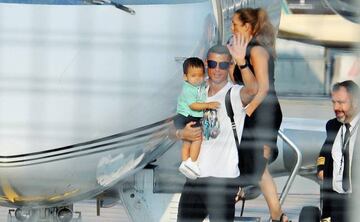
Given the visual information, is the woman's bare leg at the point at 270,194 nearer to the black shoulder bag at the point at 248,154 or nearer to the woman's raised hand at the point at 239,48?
the black shoulder bag at the point at 248,154

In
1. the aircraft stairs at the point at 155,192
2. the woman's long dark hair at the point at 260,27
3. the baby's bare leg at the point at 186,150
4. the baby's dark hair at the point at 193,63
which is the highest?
the woman's long dark hair at the point at 260,27

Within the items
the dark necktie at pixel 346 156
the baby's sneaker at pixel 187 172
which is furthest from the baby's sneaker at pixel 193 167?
the dark necktie at pixel 346 156

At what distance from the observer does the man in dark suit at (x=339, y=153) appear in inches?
196

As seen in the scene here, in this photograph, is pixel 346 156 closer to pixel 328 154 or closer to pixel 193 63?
pixel 328 154

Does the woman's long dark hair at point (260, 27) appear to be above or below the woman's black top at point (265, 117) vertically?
above

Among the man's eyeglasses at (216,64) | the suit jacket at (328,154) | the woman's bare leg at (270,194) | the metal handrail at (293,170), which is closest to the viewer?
the suit jacket at (328,154)

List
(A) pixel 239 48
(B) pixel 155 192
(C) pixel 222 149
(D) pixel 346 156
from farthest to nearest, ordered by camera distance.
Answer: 1. (B) pixel 155 192
2. (C) pixel 222 149
3. (A) pixel 239 48
4. (D) pixel 346 156

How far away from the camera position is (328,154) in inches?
209

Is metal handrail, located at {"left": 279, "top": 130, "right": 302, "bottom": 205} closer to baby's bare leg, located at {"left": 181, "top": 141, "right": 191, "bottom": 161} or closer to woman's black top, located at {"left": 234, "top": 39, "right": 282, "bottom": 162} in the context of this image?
woman's black top, located at {"left": 234, "top": 39, "right": 282, "bottom": 162}

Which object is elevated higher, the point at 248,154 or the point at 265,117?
the point at 265,117

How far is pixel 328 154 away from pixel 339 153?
17 cm

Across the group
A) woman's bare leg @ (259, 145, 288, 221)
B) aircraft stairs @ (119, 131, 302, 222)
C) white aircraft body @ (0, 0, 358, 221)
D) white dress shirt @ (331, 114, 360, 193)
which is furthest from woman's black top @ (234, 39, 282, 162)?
aircraft stairs @ (119, 131, 302, 222)

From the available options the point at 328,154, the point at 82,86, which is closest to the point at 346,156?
the point at 328,154

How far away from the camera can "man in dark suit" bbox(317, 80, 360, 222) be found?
4984 mm
